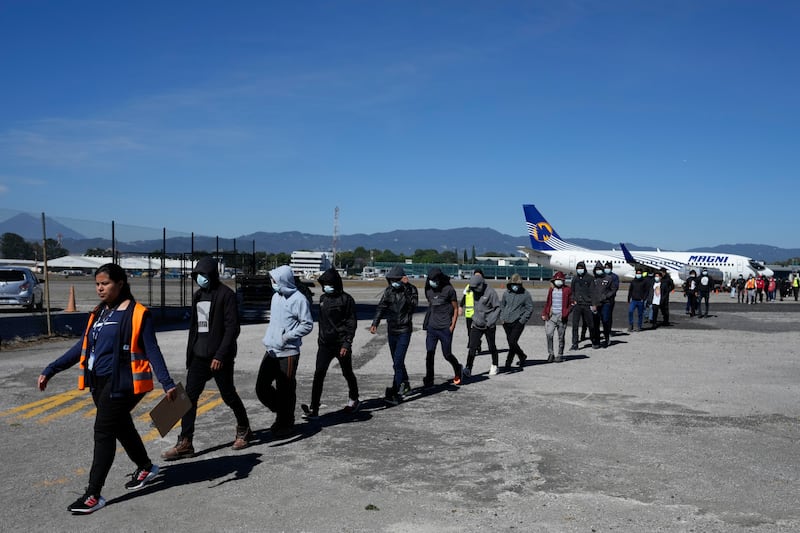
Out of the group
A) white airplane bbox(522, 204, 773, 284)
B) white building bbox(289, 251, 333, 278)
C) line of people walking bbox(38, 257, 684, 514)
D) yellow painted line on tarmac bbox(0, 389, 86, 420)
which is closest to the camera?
line of people walking bbox(38, 257, 684, 514)

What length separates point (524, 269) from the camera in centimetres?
12394

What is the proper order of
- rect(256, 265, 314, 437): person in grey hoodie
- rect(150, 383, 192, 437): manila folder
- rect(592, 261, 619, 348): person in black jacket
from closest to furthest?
rect(150, 383, 192, 437): manila folder < rect(256, 265, 314, 437): person in grey hoodie < rect(592, 261, 619, 348): person in black jacket

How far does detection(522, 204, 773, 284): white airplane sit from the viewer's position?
187 ft

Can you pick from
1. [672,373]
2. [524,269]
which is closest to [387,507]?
[672,373]

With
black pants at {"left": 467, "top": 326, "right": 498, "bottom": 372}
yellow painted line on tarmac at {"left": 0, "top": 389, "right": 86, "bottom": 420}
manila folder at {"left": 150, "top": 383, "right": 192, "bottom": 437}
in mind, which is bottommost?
yellow painted line on tarmac at {"left": 0, "top": 389, "right": 86, "bottom": 420}

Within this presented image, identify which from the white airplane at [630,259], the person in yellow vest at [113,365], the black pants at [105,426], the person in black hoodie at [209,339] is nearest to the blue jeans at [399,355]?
the person in black hoodie at [209,339]

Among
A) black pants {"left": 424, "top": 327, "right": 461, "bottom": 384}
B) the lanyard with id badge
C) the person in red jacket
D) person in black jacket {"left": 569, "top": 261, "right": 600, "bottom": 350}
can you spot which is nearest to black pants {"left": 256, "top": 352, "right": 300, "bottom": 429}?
the lanyard with id badge

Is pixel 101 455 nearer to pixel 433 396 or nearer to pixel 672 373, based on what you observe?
pixel 433 396

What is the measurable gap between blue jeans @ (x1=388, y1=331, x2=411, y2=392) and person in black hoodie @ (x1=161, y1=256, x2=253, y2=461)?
9.75 feet

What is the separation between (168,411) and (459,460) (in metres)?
2.64

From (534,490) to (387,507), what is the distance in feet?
4.10

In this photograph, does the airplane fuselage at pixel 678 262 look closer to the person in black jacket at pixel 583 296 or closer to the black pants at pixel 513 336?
the person in black jacket at pixel 583 296

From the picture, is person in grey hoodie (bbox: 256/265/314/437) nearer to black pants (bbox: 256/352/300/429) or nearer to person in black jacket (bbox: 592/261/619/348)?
black pants (bbox: 256/352/300/429)

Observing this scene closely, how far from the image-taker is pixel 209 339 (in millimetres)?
6984
